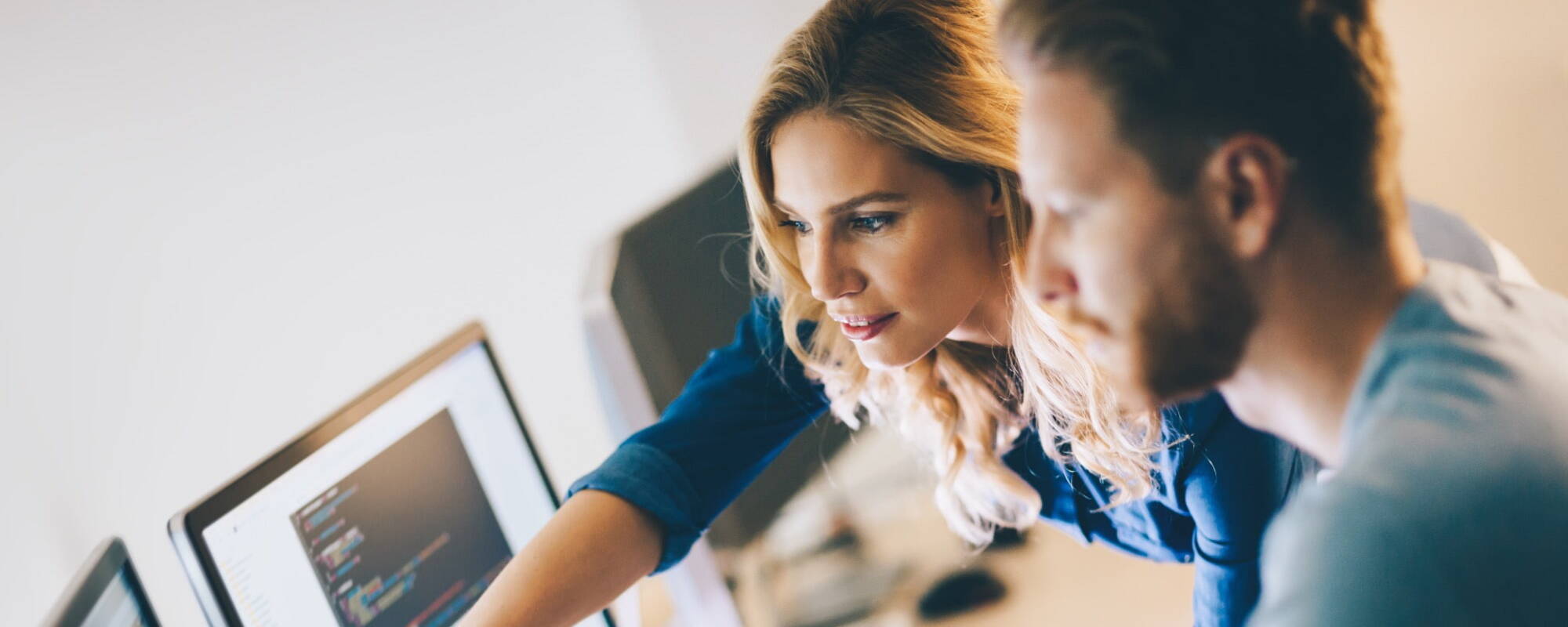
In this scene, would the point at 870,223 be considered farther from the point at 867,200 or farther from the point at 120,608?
the point at 120,608

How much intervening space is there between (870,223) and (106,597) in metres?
0.64

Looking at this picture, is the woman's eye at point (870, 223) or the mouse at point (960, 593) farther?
the mouse at point (960, 593)

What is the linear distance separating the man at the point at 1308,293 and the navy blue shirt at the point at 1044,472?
388mm

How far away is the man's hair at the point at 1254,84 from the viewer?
0.48 metres

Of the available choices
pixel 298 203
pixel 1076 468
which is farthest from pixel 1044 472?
pixel 298 203

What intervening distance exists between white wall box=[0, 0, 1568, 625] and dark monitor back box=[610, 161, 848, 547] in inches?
18.2

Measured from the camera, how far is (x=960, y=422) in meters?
1.18

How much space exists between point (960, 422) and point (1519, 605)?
758 mm

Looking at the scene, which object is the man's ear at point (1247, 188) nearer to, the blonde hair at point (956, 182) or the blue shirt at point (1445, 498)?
the blue shirt at point (1445, 498)

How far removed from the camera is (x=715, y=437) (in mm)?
1018

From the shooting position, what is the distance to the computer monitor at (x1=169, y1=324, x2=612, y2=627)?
771mm

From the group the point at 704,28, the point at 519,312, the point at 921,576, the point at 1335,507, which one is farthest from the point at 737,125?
the point at 1335,507

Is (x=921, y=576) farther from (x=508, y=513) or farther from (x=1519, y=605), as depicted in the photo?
(x=1519, y=605)

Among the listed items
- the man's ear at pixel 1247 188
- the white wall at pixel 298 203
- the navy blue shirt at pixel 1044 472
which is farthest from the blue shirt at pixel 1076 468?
the white wall at pixel 298 203
